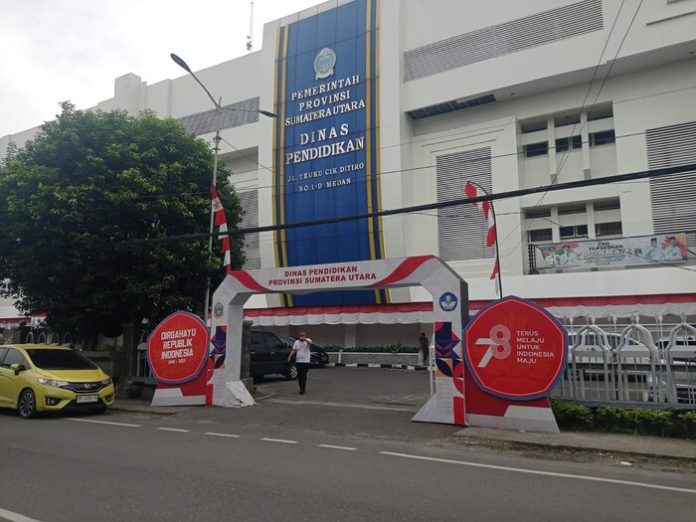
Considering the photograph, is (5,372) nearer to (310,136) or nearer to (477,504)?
(477,504)

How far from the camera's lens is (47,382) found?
441 inches

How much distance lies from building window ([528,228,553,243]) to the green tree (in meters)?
16.2

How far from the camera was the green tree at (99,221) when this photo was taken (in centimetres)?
1417

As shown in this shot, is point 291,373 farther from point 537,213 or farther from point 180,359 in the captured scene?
point 537,213

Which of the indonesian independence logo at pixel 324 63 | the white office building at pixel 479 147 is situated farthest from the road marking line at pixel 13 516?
the indonesian independence logo at pixel 324 63

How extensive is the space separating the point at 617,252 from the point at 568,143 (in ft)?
20.0

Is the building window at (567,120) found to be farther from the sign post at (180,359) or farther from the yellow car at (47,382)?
the yellow car at (47,382)

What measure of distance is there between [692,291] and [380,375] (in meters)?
12.6

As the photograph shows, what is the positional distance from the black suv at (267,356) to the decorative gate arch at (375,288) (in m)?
4.16

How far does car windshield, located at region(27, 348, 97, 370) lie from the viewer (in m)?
12.0

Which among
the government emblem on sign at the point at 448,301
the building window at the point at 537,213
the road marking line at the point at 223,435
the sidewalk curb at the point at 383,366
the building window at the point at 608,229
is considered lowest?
the road marking line at the point at 223,435

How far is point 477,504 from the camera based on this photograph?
5.36 metres

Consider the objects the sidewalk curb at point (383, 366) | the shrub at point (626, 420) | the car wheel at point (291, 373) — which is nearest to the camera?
the shrub at point (626, 420)

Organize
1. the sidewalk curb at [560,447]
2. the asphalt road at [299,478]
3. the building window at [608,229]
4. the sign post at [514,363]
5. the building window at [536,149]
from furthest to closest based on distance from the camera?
the building window at [536,149] → the building window at [608,229] → the sign post at [514,363] → the sidewalk curb at [560,447] → the asphalt road at [299,478]
